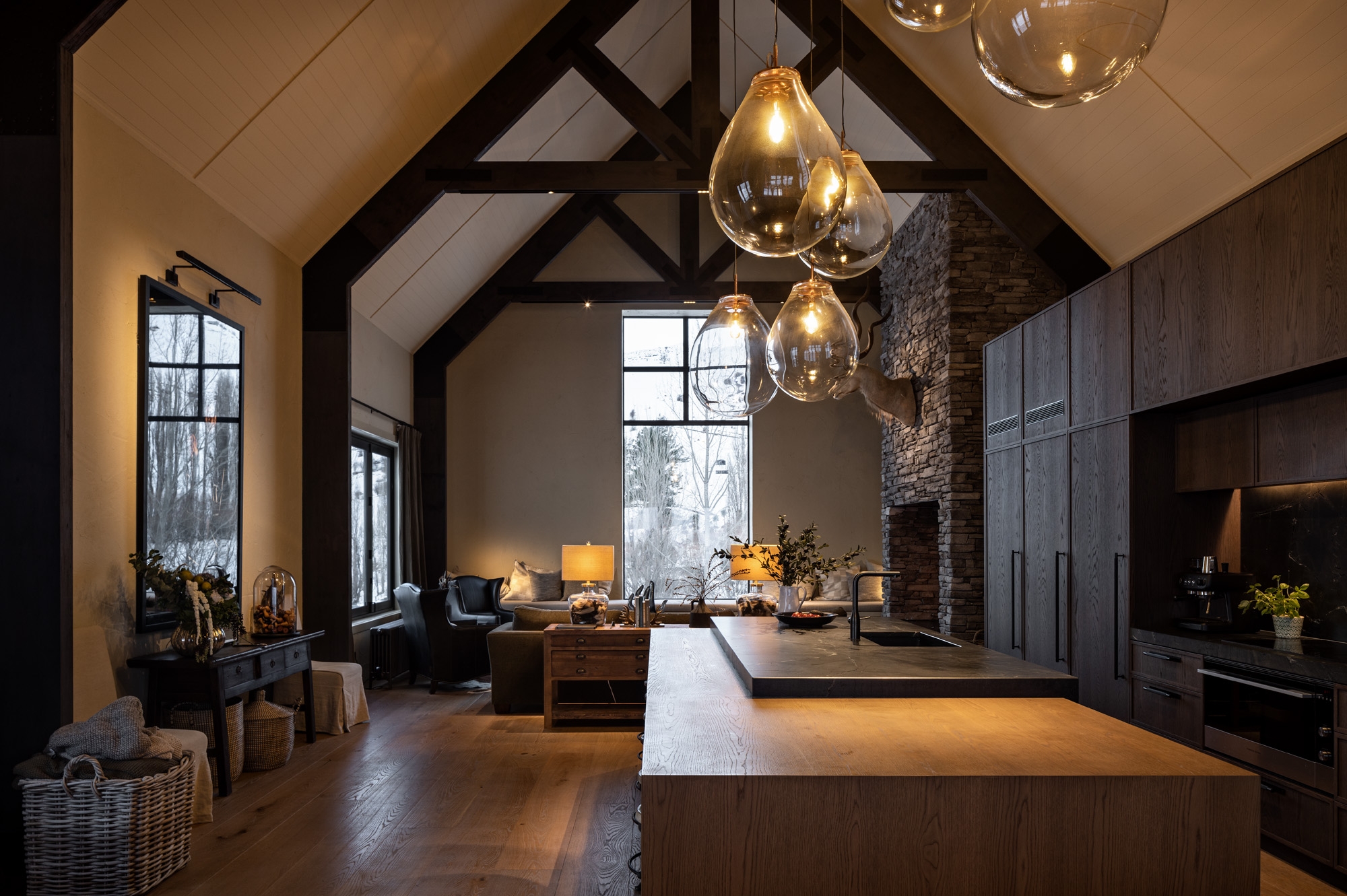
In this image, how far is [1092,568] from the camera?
17.4 feet

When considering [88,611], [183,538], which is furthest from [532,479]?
[88,611]

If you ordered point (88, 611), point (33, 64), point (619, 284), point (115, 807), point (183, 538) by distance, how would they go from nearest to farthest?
1. point (115, 807)
2. point (33, 64)
3. point (88, 611)
4. point (183, 538)
5. point (619, 284)

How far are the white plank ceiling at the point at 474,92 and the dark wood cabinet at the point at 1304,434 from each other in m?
1.49

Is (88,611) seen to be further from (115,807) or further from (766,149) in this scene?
(766,149)

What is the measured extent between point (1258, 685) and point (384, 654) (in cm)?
698

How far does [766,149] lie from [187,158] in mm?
4414

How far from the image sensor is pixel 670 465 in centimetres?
1135

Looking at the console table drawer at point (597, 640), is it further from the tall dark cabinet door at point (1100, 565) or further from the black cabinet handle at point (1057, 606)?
the tall dark cabinet door at point (1100, 565)

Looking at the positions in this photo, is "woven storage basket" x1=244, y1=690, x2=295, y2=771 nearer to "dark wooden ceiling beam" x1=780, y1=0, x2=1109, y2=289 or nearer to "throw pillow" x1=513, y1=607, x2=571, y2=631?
"throw pillow" x1=513, y1=607, x2=571, y2=631

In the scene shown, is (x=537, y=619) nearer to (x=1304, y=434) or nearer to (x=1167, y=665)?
(x=1167, y=665)

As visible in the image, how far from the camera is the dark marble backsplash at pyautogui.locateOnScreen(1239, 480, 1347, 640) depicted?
13.5 ft

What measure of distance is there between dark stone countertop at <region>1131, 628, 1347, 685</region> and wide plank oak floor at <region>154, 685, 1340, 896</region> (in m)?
0.81

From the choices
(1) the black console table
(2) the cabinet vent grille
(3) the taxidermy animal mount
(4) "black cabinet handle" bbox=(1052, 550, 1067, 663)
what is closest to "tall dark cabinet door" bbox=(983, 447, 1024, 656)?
(2) the cabinet vent grille

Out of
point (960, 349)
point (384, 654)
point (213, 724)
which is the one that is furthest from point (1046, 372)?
point (384, 654)
